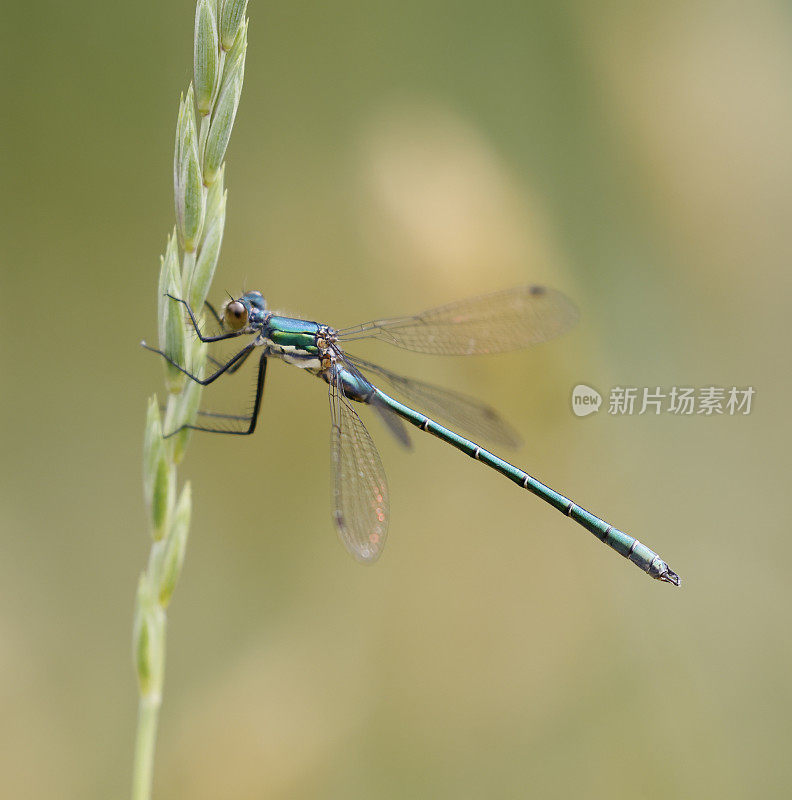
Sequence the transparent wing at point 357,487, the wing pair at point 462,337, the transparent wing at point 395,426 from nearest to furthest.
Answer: the transparent wing at point 357,487 → the transparent wing at point 395,426 → the wing pair at point 462,337

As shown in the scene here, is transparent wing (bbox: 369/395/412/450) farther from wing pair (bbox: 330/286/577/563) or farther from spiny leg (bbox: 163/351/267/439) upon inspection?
spiny leg (bbox: 163/351/267/439)

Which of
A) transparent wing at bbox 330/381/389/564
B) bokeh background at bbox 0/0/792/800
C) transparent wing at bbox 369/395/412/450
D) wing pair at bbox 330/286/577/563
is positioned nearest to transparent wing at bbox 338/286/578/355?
wing pair at bbox 330/286/577/563

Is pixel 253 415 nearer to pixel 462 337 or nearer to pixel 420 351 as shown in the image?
pixel 420 351

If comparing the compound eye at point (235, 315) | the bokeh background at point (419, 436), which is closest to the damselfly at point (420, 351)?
the compound eye at point (235, 315)

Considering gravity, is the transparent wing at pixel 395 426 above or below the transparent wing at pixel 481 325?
below

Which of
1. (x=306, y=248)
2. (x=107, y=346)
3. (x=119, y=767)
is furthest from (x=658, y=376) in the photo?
(x=119, y=767)

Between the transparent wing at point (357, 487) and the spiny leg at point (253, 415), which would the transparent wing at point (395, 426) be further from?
the spiny leg at point (253, 415)

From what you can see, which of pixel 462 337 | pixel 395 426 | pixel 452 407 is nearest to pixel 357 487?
pixel 395 426
